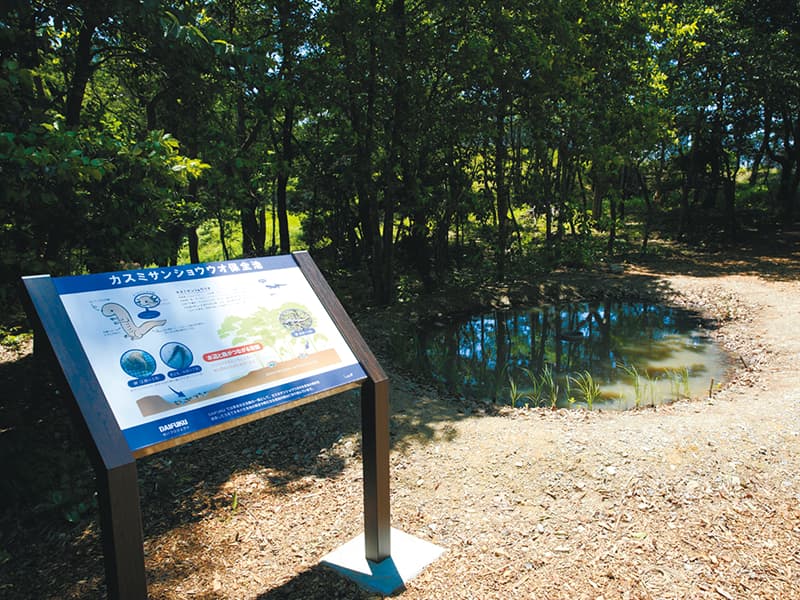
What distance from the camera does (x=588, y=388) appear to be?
22.0ft

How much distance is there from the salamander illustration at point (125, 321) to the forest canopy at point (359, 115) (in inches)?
57.4

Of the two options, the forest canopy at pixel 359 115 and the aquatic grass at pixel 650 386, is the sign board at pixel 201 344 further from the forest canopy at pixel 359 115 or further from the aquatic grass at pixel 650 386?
the aquatic grass at pixel 650 386

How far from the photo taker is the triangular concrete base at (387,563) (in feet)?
10.0

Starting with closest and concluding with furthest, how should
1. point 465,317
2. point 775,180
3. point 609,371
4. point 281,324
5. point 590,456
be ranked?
point 281,324 → point 590,456 → point 609,371 → point 465,317 → point 775,180

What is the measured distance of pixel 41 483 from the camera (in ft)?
13.2

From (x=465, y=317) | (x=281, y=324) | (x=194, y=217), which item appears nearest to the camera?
(x=281, y=324)

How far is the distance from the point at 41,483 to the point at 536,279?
11.2 meters

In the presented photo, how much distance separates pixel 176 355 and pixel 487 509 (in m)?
2.49

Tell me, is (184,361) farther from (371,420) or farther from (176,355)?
(371,420)

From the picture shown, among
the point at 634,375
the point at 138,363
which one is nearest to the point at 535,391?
the point at 634,375

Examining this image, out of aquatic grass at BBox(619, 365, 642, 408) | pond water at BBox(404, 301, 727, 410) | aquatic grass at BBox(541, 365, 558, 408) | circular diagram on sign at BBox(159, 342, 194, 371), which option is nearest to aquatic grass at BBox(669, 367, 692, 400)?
pond water at BBox(404, 301, 727, 410)

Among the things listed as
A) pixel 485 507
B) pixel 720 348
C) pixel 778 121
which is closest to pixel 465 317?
pixel 720 348

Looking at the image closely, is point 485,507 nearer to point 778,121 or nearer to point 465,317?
point 465,317

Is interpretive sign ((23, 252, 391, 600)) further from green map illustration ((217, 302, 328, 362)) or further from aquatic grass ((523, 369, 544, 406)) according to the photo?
aquatic grass ((523, 369, 544, 406))
